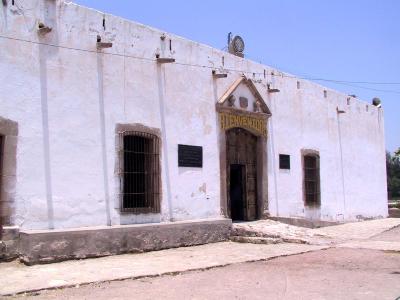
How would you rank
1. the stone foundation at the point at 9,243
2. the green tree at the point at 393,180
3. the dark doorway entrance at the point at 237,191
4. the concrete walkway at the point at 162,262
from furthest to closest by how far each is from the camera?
the green tree at the point at 393,180 < the dark doorway entrance at the point at 237,191 < the stone foundation at the point at 9,243 < the concrete walkway at the point at 162,262

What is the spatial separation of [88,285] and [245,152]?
7506 mm

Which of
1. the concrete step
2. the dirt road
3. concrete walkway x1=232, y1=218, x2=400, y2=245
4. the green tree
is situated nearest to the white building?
the concrete step

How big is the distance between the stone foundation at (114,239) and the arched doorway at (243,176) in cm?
194

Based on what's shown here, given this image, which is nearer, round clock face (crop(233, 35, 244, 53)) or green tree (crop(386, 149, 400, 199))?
round clock face (crop(233, 35, 244, 53))

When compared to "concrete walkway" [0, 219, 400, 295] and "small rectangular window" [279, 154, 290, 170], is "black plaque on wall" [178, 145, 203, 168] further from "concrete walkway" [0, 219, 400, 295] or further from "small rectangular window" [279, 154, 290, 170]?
"small rectangular window" [279, 154, 290, 170]

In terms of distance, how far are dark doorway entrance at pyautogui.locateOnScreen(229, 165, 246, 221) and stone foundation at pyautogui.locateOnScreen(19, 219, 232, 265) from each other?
1.92m

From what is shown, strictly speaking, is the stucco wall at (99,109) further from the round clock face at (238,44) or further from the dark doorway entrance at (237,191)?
the dark doorway entrance at (237,191)

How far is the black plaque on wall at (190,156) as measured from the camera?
443 inches

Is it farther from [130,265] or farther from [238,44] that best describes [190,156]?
[238,44]

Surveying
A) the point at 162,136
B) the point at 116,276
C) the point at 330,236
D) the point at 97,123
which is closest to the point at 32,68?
the point at 97,123

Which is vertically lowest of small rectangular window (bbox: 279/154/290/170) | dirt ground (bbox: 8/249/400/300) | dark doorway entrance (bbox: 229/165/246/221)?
dirt ground (bbox: 8/249/400/300)

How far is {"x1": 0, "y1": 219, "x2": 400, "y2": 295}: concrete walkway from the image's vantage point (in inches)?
272

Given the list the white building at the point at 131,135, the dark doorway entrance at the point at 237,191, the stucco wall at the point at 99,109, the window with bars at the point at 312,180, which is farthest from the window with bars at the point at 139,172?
the window with bars at the point at 312,180

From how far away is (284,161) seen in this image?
14.6 meters
